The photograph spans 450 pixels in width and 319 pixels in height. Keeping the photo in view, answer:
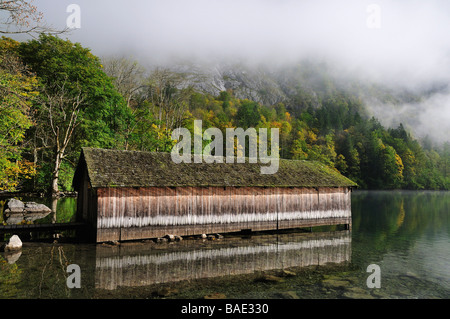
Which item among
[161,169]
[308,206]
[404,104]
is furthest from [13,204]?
[404,104]

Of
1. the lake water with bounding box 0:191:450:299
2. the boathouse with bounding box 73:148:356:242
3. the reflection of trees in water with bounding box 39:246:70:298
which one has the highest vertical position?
the boathouse with bounding box 73:148:356:242

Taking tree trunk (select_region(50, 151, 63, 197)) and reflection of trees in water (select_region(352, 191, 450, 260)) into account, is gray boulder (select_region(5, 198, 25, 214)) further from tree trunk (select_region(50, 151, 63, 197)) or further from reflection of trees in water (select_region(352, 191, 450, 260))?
reflection of trees in water (select_region(352, 191, 450, 260))

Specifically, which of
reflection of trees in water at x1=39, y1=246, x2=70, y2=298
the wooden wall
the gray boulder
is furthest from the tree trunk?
reflection of trees in water at x1=39, y1=246, x2=70, y2=298

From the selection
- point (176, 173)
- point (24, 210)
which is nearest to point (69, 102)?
point (24, 210)

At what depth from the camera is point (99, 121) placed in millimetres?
39219

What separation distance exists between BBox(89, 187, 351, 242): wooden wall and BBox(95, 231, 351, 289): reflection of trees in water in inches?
64.8

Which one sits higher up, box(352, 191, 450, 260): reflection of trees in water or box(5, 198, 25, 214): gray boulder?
box(5, 198, 25, 214): gray boulder

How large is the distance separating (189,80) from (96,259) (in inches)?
5478

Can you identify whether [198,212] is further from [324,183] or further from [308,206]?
[324,183]

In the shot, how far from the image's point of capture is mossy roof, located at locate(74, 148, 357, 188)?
1883cm

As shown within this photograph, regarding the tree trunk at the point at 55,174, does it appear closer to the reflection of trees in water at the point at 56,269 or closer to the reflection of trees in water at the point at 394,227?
the reflection of trees in water at the point at 56,269

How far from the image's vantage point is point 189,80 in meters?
146

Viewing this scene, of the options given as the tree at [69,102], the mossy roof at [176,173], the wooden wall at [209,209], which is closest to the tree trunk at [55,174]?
the tree at [69,102]

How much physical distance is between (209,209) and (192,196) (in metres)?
1.70
